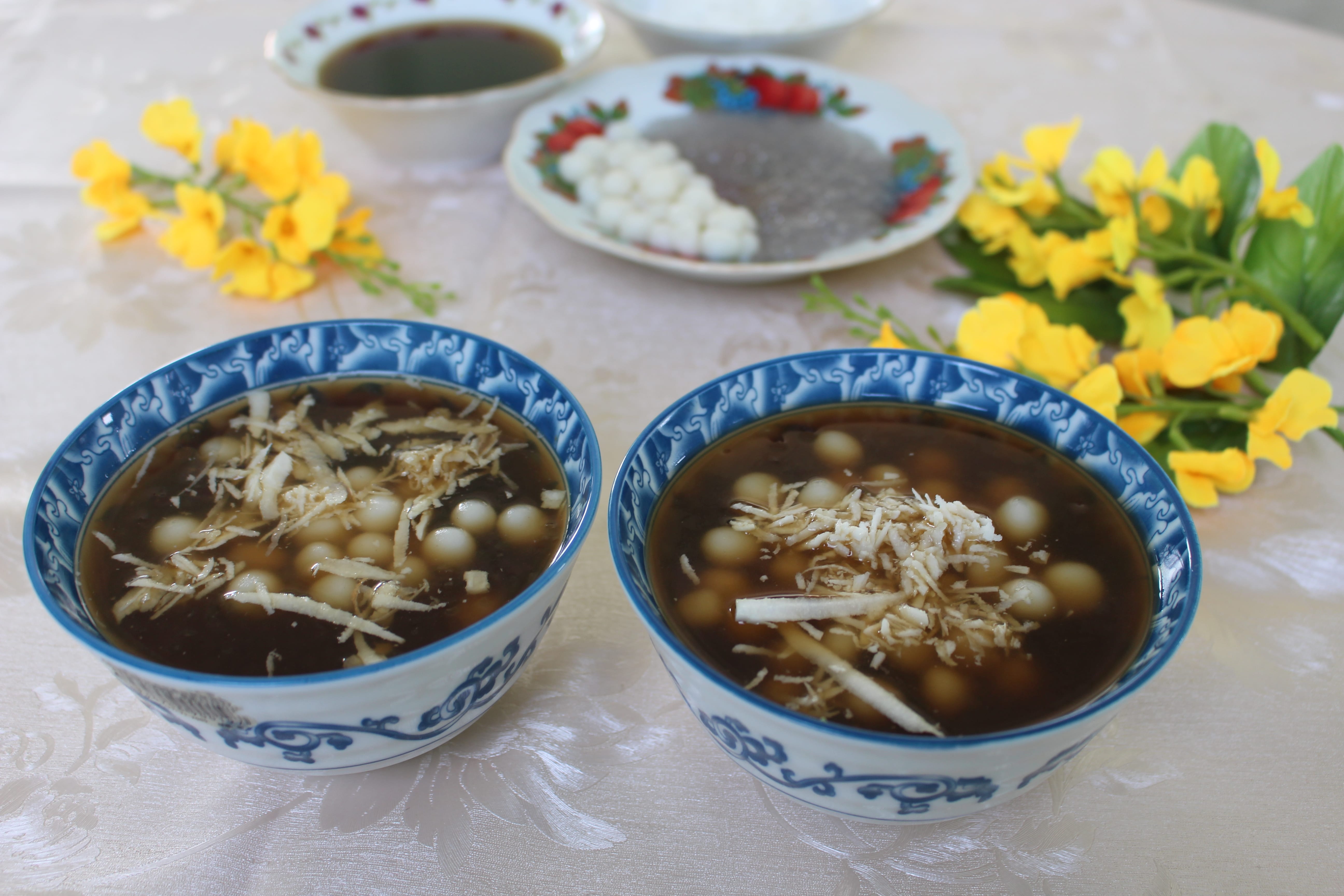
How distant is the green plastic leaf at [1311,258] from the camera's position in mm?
995

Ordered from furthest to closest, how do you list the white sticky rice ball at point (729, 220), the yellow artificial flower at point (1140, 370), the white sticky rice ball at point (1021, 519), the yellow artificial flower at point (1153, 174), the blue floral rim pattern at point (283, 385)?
the white sticky rice ball at point (729, 220), the yellow artificial flower at point (1153, 174), the yellow artificial flower at point (1140, 370), the white sticky rice ball at point (1021, 519), the blue floral rim pattern at point (283, 385)

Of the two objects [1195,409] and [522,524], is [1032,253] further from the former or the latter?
[522,524]

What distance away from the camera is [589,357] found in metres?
1.14

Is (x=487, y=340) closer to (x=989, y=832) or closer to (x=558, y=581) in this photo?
(x=558, y=581)

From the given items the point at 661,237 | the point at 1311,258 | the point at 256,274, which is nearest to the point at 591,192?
the point at 661,237

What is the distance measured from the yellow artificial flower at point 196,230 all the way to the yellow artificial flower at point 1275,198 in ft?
4.22

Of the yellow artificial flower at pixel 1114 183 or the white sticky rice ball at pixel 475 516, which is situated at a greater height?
the yellow artificial flower at pixel 1114 183

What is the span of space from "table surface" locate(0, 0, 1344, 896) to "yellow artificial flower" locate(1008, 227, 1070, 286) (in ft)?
0.30

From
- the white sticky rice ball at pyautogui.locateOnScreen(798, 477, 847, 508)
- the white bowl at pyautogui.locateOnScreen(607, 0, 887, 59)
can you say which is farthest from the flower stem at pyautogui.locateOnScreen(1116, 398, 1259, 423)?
the white bowl at pyautogui.locateOnScreen(607, 0, 887, 59)

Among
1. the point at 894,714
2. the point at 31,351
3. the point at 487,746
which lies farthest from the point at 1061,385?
the point at 31,351

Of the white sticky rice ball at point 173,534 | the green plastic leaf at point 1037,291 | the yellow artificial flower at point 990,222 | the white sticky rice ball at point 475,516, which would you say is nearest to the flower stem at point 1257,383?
the green plastic leaf at point 1037,291

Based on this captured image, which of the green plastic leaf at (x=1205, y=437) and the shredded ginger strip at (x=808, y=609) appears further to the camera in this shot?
the green plastic leaf at (x=1205, y=437)

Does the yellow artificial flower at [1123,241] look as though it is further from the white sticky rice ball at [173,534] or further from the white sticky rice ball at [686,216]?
the white sticky rice ball at [173,534]

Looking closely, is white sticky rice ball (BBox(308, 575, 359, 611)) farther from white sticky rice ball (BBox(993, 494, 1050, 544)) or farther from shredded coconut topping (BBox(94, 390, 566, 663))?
white sticky rice ball (BBox(993, 494, 1050, 544))
